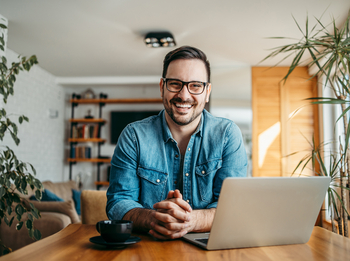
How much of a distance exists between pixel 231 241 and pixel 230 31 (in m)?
3.11

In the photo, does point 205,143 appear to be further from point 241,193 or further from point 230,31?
point 230,31

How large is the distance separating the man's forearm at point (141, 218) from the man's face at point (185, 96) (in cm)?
43

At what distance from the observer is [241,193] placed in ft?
2.36

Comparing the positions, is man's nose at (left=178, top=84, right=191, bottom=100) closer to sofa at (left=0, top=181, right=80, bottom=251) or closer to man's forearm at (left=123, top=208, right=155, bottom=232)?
man's forearm at (left=123, top=208, right=155, bottom=232)

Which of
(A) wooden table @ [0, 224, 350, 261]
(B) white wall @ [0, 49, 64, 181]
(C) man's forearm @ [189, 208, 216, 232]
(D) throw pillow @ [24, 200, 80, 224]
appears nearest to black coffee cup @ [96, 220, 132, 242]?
(A) wooden table @ [0, 224, 350, 261]

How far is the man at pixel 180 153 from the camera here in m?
1.23

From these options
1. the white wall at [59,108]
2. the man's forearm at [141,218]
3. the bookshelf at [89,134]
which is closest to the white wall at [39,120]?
the white wall at [59,108]

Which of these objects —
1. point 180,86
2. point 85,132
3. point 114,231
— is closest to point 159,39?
point 180,86

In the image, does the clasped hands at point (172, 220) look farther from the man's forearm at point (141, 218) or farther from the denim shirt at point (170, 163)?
the denim shirt at point (170, 163)

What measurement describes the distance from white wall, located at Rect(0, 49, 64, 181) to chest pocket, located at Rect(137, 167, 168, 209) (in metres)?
3.38

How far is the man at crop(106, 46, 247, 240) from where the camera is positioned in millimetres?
1227

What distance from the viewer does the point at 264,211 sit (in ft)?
2.47

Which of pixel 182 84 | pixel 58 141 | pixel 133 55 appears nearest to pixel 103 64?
pixel 133 55

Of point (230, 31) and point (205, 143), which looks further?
point (230, 31)
